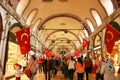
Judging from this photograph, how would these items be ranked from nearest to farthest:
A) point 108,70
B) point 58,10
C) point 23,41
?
1. point 108,70
2. point 23,41
3. point 58,10

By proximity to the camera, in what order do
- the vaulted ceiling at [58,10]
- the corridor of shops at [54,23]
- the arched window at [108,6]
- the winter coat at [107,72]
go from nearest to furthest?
1. the winter coat at [107,72]
2. the corridor of shops at [54,23]
3. the arched window at [108,6]
4. the vaulted ceiling at [58,10]

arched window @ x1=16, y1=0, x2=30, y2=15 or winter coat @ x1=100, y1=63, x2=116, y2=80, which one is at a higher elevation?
arched window @ x1=16, y1=0, x2=30, y2=15

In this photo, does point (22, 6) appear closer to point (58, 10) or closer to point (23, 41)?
point (23, 41)

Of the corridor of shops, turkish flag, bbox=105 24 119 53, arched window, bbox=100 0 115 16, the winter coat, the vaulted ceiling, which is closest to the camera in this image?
turkish flag, bbox=105 24 119 53

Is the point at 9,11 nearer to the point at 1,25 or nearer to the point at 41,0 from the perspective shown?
the point at 1,25

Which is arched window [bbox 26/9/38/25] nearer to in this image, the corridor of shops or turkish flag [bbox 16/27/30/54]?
the corridor of shops

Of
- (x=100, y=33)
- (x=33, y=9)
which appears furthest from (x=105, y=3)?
(x=33, y=9)

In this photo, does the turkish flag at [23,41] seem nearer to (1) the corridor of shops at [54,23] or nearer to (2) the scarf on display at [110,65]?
(1) the corridor of shops at [54,23]

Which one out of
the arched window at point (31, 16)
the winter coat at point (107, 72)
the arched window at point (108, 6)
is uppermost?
the arched window at point (31, 16)

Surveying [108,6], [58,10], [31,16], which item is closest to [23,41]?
[108,6]

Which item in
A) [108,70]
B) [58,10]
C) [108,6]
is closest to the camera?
[108,70]

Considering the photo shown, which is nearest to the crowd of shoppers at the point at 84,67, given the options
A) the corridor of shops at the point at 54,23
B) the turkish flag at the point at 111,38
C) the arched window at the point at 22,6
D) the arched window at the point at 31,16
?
the corridor of shops at the point at 54,23

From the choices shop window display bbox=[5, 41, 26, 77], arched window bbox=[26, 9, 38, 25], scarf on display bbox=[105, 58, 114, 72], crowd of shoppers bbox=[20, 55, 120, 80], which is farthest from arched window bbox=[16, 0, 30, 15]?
scarf on display bbox=[105, 58, 114, 72]


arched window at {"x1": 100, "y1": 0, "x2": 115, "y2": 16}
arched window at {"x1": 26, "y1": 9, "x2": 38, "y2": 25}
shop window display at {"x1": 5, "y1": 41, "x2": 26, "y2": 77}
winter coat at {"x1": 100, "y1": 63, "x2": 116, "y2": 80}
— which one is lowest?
winter coat at {"x1": 100, "y1": 63, "x2": 116, "y2": 80}
